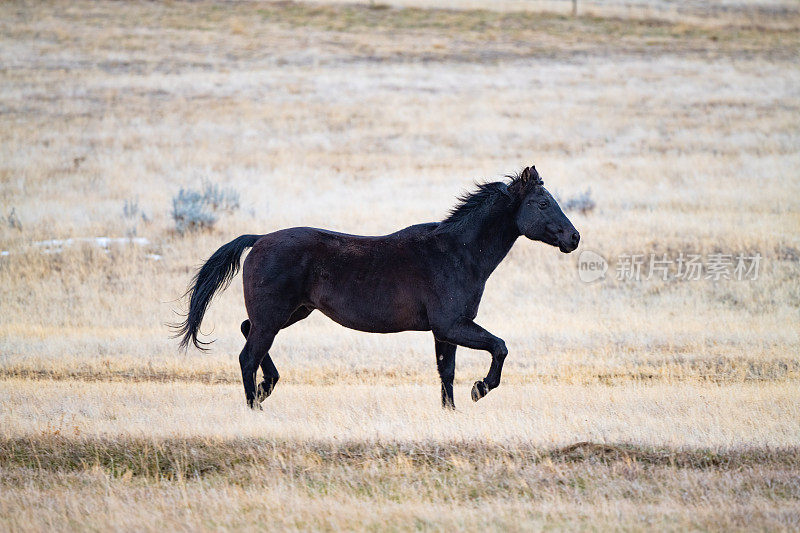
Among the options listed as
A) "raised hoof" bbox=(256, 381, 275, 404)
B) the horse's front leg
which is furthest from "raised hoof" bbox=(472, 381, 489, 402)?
"raised hoof" bbox=(256, 381, 275, 404)

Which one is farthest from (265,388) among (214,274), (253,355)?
(214,274)

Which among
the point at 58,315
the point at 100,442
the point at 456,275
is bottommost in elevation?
the point at 58,315

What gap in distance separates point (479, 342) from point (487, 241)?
1060 millimetres

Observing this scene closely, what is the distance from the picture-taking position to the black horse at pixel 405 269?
28.5ft

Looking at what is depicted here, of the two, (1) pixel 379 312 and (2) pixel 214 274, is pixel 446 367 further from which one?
(2) pixel 214 274

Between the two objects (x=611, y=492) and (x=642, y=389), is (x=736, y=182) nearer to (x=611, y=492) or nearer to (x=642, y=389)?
(x=642, y=389)

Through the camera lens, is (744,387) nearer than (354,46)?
Yes

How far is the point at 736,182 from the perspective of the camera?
2430 cm

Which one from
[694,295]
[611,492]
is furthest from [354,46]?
[611,492]

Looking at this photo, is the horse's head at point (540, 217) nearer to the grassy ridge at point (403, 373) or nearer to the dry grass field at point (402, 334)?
the dry grass field at point (402, 334)

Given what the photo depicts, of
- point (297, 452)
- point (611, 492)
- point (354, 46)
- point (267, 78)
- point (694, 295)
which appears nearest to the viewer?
point (611, 492)

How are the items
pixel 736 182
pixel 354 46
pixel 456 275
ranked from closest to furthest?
pixel 456 275, pixel 736 182, pixel 354 46

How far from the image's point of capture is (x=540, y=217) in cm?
869

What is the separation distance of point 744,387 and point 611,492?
459 centimetres
